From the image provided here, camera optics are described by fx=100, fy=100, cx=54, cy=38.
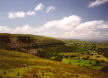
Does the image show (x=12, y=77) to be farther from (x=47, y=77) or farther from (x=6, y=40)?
(x=6, y=40)

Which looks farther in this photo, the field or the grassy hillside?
the field

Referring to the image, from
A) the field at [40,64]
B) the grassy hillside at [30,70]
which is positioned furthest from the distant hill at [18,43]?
the grassy hillside at [30,70]

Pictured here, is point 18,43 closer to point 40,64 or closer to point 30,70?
point 40,64

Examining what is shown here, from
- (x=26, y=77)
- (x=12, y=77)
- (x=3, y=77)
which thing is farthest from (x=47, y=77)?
(x=3, y=77)

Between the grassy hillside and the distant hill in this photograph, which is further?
the distant hill

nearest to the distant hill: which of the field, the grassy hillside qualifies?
the field

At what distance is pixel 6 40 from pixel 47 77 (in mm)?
87536

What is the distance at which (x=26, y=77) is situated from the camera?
19250 millimetres

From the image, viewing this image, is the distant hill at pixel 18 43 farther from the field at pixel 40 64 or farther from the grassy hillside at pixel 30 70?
the grassy hillside at pixel 30 70

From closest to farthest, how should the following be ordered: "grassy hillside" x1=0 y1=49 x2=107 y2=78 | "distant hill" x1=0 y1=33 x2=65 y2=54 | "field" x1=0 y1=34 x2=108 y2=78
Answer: "grassy hillside" x1=0 y1=49 x2=107 y2=78 < "field" x1=0 y1=34 x2=108 y2=78 < "distant hill" x1=0 y1=33 x2=65 y2=54

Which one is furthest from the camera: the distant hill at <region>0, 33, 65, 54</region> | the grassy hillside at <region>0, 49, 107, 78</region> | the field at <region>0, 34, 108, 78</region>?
the distant hill at <region>0, 33, 65, 54</region>

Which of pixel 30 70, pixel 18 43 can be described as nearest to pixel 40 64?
pixel 30 70

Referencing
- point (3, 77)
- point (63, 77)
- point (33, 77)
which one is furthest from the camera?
point (63, 77)

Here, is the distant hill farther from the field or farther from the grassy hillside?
the grassy hillside
